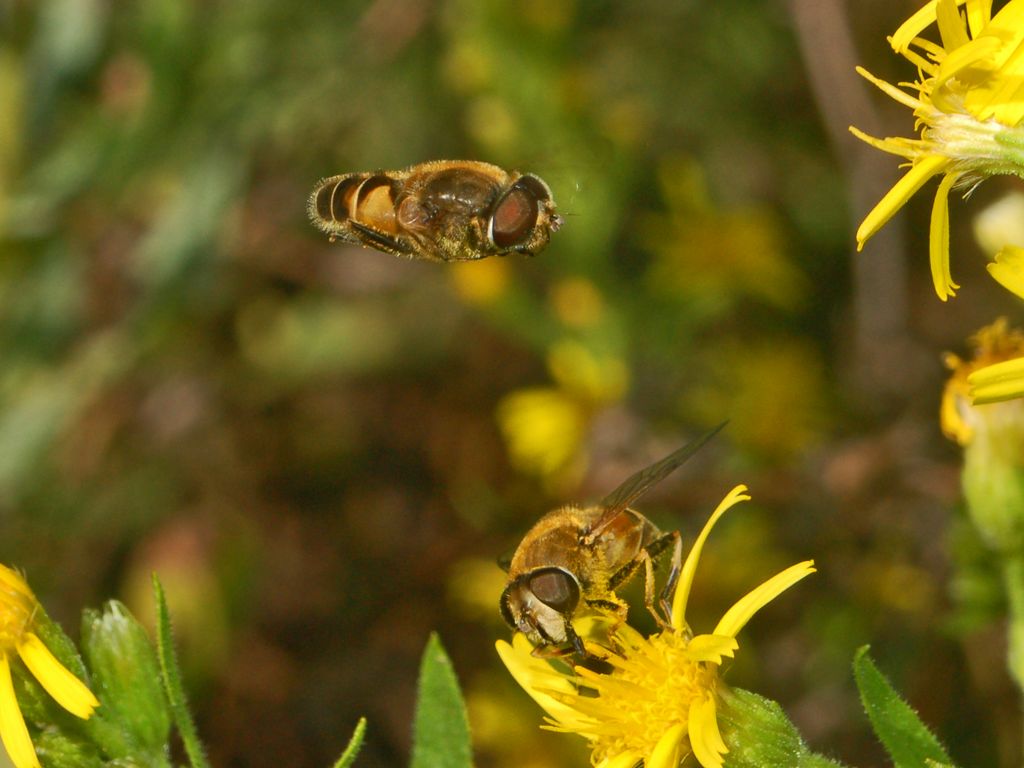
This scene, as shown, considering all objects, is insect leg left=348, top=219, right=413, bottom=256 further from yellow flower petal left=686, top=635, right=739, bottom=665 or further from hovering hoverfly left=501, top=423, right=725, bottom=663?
yellow flower petal left=686, top=635, right=739, bottom=665

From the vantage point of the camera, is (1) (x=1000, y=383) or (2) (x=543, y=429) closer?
(1) (x=1000, y=383)

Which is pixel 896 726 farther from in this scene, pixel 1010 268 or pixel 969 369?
pixel 969 369

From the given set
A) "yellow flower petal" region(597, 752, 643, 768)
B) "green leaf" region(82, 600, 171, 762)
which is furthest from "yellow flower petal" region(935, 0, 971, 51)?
"green leaf" region(82, 600, 171, 762)

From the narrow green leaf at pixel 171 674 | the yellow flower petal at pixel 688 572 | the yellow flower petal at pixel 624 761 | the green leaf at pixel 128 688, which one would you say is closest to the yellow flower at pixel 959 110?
the yellow flower petal at pixel 688 572

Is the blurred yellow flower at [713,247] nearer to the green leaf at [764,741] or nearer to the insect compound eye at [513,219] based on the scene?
the insect compound eye at [513,219]

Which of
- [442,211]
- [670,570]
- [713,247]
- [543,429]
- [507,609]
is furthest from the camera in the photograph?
[713,247]

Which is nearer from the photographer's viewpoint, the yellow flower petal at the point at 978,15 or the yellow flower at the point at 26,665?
the yellow flower petal at the point at 978,15

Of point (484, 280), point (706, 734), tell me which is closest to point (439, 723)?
point (706, 734)

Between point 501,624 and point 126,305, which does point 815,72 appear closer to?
point 501,624
